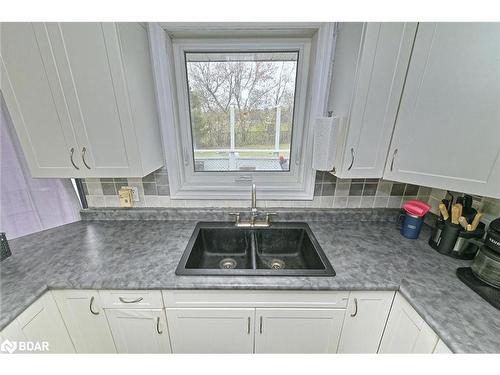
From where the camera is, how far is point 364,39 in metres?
0.89

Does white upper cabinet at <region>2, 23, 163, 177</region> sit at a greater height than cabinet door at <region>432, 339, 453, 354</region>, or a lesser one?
greater

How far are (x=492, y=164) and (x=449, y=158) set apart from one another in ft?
0.41

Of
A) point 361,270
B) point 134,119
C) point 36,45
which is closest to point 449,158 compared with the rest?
point 361,270

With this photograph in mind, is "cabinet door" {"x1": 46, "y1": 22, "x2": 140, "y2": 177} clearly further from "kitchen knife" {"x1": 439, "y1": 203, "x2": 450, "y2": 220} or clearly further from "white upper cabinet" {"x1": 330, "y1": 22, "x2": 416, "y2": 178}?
"kitchen knife" {"x1": 439, "y1": 203, "x2": 450, "y2": 220}

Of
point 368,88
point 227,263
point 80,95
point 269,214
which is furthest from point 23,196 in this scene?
point 368,88

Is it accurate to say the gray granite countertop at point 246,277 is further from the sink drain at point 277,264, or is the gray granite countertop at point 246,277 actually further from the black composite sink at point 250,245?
the sink drain at point 277,264

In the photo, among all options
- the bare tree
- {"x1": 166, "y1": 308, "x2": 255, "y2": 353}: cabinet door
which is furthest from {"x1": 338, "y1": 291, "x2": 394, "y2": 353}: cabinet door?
the bare tree

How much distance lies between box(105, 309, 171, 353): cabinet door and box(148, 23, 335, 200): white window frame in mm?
704

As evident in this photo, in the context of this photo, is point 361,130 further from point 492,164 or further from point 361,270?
point 361,270

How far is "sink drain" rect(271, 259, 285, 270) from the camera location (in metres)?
1.29

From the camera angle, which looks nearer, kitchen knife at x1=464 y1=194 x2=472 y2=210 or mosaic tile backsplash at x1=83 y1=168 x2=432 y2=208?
kitchen knife at x1=464 y1=194 x2=472 y2=210

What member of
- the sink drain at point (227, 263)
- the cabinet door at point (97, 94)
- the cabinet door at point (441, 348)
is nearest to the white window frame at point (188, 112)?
the cabinet door at point (97, 94)

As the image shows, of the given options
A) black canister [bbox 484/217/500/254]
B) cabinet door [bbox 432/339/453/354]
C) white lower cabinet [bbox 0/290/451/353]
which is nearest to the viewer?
cabinet door [bbox 432/339/453/354]

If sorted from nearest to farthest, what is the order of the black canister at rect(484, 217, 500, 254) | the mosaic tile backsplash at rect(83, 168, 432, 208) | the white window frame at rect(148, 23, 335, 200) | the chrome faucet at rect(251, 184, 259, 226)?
1. the black canister at rect(484, 217, 500, 254)
2. the white window frame at rect(148, 23, 335, 200)
3. the chrome faucet at rect(251, 184, 259, 226)
4. the mosaic tile backsplash at rect(83, 168, 432, 208)
